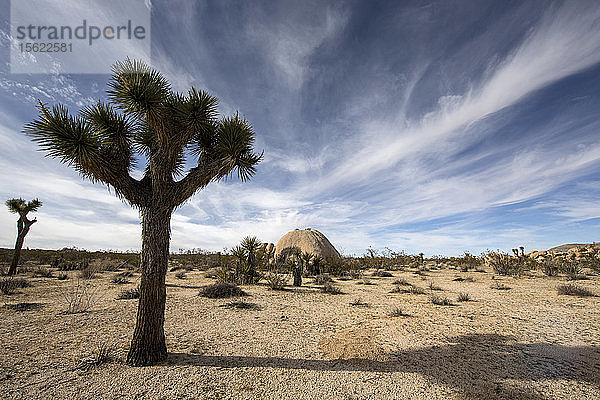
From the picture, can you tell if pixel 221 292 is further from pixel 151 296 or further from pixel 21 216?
pixel 21 216

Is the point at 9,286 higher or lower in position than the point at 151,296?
lower

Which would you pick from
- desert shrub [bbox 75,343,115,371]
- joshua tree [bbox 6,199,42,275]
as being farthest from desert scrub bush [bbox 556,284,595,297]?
joshua tree [bbox 6,199,42,275]

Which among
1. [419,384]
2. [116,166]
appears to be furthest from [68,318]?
[419,384]

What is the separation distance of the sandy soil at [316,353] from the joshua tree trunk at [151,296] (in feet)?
0.72

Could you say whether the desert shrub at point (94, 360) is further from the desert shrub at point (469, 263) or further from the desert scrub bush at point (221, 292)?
the desert shrub at point (469, 263)

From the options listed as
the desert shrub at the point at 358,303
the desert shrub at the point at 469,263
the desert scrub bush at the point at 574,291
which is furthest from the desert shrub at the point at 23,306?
the desert shrub at the point at 469,263

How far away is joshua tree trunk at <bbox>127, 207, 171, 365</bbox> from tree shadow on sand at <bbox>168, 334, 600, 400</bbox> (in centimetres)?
41

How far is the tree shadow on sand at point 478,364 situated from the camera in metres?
3.61

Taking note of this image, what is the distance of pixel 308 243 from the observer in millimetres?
21047

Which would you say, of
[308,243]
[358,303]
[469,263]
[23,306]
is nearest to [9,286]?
[23,306]

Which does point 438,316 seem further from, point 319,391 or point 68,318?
point 68,318

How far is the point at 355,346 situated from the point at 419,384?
4.92 ft

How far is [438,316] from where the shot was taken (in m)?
7.05

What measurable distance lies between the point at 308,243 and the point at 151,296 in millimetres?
17292
